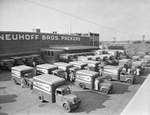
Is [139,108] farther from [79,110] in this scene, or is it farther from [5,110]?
[5,110]

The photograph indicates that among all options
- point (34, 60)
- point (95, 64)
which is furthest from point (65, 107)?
point (34, 60)

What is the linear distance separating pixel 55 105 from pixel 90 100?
4.14 metres

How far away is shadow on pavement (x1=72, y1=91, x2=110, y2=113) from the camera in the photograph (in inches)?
455

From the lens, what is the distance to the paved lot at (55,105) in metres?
10.8

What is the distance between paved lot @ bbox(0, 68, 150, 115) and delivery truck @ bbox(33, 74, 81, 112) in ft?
2.02

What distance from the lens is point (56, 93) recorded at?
38.2 ft

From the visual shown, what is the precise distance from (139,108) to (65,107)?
9.41m

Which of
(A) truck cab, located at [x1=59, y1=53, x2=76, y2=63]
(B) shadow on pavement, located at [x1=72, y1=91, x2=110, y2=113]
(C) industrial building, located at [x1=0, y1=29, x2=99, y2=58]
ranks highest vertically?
(C) industrial building, located at [x1=0, y1=29, x2=99, y2=58]

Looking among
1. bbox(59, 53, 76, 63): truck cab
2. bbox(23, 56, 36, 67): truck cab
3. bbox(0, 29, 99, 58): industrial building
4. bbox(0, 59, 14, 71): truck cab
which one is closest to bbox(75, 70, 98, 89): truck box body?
bbox(59, 53, 76, 63): truck cab

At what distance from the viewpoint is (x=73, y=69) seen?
19406 millimetres

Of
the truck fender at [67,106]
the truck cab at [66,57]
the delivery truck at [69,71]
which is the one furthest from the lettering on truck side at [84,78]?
the truck cab at [66,57]

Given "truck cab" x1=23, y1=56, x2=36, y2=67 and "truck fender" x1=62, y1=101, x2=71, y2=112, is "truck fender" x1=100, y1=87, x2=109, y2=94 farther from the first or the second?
"truck cab" x1=23, y1=56, x2=36, y2=67

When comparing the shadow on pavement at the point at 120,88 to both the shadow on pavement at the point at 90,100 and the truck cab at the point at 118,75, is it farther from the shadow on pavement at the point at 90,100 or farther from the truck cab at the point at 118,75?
the shadow on pavement at the point at 90,100

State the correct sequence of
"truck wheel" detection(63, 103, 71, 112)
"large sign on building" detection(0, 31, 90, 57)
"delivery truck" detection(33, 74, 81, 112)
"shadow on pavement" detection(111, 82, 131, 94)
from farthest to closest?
"large sign on building" detection(0, 31, 90, 57) → "shadow on pavement" detection(111, 82, 131, 94) → "delivery truck" detection(33, 74, 81, 112) → "truck wheel" detection(63, 103, 71, 112)
